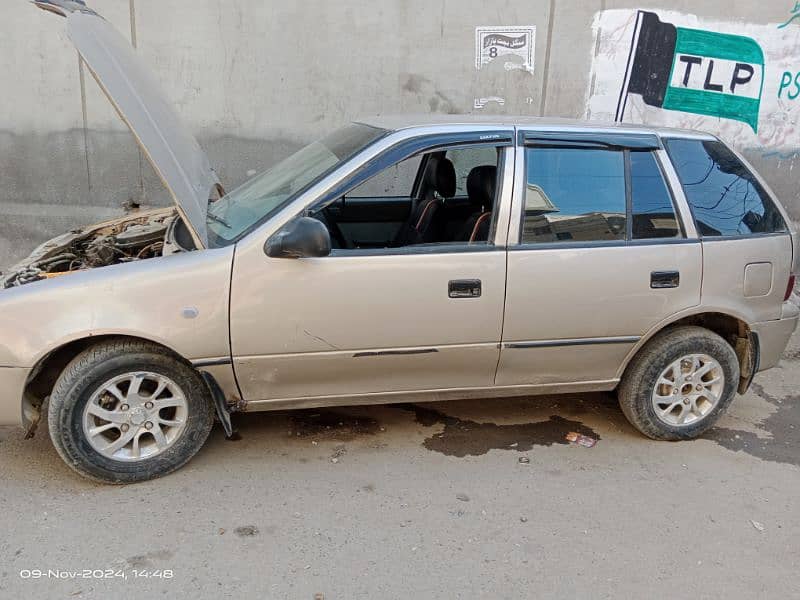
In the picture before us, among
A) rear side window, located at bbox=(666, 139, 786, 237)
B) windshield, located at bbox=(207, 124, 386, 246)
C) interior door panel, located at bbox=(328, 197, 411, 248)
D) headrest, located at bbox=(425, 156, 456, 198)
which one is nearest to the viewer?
windshield, located at bbox=(207, 124, 386, 246)

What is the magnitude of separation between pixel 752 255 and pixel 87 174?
240 inches

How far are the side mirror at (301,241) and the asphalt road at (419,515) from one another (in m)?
1.15

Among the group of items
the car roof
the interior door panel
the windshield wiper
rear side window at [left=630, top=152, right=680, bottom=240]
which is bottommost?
the interior door panel

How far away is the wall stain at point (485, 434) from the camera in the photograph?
3.78 meters

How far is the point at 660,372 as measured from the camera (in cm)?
377

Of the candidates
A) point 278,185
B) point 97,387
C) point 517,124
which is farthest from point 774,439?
point 97,387

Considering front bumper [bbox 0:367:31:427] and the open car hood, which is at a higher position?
the open car hood

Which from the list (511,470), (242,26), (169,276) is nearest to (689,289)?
(511,470)

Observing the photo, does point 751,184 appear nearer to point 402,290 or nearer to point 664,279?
point 664,279

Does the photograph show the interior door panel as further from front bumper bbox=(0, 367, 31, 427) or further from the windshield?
front bumper bbox=(0, 367, 31, 427)

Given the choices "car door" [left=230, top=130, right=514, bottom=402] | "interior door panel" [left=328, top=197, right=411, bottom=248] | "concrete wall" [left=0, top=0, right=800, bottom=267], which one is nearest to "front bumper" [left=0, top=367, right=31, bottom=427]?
"car door" [left=230, top=130, right=514, bottom=402]

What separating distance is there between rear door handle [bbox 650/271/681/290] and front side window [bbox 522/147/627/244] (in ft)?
0.89

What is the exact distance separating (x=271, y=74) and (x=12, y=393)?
15.1 ft

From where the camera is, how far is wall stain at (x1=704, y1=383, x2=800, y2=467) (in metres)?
3.85
